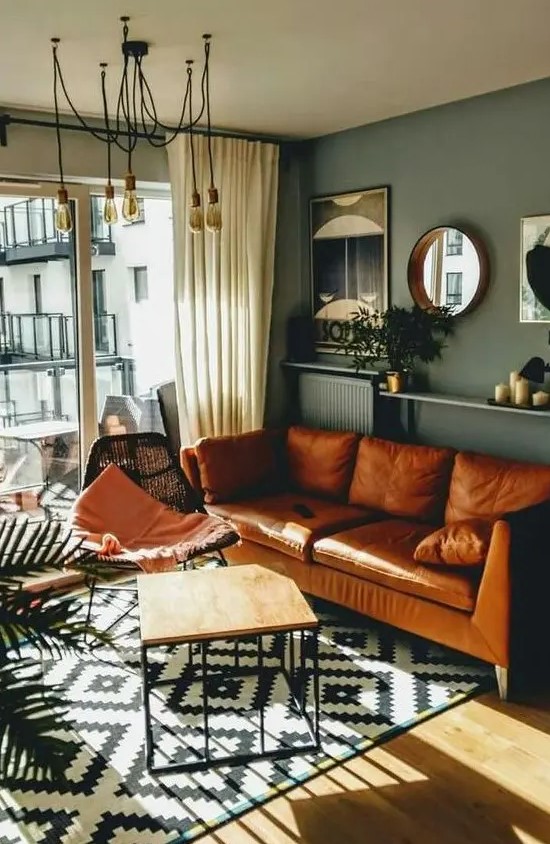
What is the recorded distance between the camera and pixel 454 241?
4.48 metres

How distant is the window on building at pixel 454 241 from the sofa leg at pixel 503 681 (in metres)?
2.20

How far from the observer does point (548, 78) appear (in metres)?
3.91

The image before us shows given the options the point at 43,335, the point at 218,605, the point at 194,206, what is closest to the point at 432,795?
the point at 218,605

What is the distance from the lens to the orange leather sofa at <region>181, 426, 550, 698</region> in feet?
10.9

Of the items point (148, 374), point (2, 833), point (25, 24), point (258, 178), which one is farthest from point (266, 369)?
point (2, 833)

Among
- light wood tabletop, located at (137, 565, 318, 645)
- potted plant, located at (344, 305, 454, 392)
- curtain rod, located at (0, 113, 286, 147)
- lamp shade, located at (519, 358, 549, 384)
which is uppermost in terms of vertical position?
curtain rod, located at (0, 113, 286, 147)

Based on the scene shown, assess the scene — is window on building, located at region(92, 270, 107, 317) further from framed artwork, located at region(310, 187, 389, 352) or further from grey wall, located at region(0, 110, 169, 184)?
framed artwork, located at region(310, 187, 389, 352)

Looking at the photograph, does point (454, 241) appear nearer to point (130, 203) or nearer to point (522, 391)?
point (522, 391)

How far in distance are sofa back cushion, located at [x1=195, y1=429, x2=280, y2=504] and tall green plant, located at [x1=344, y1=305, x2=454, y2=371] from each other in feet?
2.50

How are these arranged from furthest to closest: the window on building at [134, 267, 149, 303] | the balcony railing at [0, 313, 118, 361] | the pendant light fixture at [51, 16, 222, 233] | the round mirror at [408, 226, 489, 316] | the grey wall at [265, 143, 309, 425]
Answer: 1. the grey wall at [265, 143, 309, 425]
2. the window on building at [134, 267, 149, 303]
3. the balcony railing at [0, 313, 118, 361]
4. the round mirror at [408, 226, 489, 316]
5. the pendant light fixture at [51, 16, 222, 233]

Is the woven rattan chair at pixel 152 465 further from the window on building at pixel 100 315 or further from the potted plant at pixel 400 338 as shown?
the potted plant at pixel 400 338

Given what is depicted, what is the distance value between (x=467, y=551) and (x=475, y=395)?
1311 millimetres

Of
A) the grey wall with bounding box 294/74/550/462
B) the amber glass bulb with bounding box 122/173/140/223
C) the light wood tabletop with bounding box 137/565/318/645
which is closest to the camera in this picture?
the light wood tabletop with bounding box 137/565/318/645

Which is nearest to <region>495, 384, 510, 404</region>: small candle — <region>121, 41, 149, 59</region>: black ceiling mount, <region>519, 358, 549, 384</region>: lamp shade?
<region>519, 358, 549, 384</region>: lamp shade
